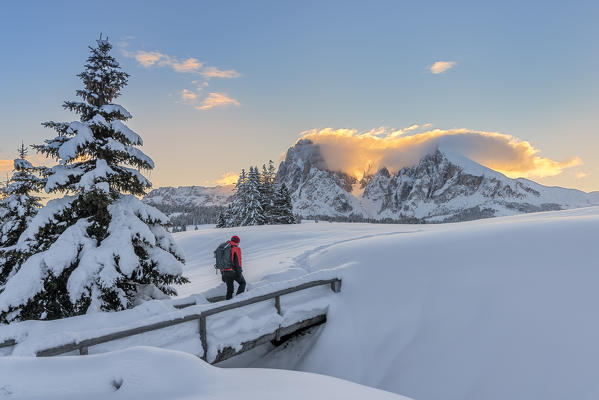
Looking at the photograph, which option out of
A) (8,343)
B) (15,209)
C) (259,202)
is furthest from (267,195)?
(8,343)

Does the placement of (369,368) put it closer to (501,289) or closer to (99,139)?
(501,289)

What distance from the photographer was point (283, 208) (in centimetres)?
4547

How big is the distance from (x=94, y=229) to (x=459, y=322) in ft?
29.0

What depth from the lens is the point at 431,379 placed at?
243 inches

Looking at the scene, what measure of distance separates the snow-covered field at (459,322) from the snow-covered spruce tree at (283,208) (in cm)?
3424

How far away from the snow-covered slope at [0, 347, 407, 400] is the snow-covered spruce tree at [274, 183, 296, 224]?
4083cm

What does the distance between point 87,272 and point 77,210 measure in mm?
2030

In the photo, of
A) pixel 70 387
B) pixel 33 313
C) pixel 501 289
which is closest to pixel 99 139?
pixel 33 313

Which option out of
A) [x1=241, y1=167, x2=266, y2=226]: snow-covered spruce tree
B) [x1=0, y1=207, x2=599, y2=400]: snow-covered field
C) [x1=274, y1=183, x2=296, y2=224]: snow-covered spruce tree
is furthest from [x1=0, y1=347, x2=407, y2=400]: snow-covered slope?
[x1=274, y1=183, x2=296, y2=224]: snow-covered spruce tree

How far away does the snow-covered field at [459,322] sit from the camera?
542 cm

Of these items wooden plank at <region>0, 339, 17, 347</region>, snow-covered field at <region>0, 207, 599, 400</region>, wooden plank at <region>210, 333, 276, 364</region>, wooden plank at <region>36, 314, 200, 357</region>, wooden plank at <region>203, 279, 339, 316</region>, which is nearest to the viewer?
wooden plank at <region>36, 314, 200, 357</region>

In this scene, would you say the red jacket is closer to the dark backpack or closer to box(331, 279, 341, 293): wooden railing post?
the dark backpack

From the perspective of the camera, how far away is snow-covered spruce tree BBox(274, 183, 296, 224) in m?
44.8

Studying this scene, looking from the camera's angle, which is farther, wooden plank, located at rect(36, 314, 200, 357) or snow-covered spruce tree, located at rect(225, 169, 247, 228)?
snow-covered spruce tree, located at rect(225, 169, 247, 228)
